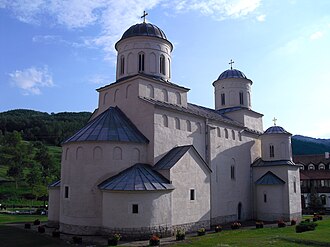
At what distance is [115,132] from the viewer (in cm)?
2252

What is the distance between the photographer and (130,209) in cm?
1980

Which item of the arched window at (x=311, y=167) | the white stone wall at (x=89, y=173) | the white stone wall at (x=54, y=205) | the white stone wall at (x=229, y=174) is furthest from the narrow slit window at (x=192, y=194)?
the arched window at (x=311, y=167)

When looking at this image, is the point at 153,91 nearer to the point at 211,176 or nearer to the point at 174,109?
the point at 174,109

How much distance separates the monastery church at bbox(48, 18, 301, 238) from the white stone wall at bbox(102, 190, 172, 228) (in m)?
0.06

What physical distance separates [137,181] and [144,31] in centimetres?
1419

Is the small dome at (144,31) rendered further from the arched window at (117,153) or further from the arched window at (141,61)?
the arched window at (117,153)

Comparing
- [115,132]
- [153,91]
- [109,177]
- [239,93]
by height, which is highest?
[239,93]

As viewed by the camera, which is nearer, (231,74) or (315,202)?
(231,74)

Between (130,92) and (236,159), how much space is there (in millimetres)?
13282

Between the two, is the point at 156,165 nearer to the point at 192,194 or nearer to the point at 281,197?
the point at 192,194

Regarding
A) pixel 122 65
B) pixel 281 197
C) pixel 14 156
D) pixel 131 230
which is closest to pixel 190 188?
pixel 131 230

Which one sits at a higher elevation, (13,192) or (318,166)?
(318,166)

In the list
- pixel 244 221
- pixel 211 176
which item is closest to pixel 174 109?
pixel 211 176

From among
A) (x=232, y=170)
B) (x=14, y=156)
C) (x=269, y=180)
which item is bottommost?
(x=269, y=180)
